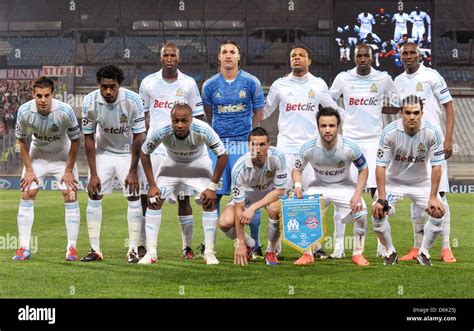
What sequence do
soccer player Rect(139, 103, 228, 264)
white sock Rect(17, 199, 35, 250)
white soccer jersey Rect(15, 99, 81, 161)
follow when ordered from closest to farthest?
soccer player Rect(139, 103, 228, 264), white soccer jersey Rect(15, 99, 81, 161), white sock Rect(17, 199, 35, 250)

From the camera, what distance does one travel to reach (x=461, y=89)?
28.0 m

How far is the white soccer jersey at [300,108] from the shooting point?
8.02 metres

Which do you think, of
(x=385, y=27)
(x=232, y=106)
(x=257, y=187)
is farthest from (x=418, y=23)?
(x=257, y=187)

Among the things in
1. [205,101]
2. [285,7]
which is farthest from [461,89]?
[205,101]

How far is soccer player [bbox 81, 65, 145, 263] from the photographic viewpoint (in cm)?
712

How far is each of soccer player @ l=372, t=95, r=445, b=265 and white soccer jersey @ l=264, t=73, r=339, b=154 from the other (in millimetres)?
1060

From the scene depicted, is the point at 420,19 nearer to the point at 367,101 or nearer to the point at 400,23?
the point at 400,23

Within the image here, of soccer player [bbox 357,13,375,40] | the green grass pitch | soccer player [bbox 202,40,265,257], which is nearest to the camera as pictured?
the green grass pitch

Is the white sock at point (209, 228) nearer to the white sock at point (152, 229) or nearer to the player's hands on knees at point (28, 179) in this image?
the white sock at point (152, 229)

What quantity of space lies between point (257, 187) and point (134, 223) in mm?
1198

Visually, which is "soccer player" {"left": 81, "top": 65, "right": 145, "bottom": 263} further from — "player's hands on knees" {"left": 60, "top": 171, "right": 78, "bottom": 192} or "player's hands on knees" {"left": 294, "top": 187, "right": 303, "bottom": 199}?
"player's hands on knees" {"left": 294, "top": 187, "right": 303, "bottom": 199}

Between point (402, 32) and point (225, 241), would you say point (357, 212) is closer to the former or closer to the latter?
point (225, 241)

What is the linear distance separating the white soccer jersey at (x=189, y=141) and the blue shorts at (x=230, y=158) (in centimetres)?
63

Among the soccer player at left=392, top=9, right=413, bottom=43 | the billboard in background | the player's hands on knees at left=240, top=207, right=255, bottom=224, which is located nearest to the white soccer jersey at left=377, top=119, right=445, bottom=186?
the player's hands on knees at left=240, top=207, right=255, bottom=224
